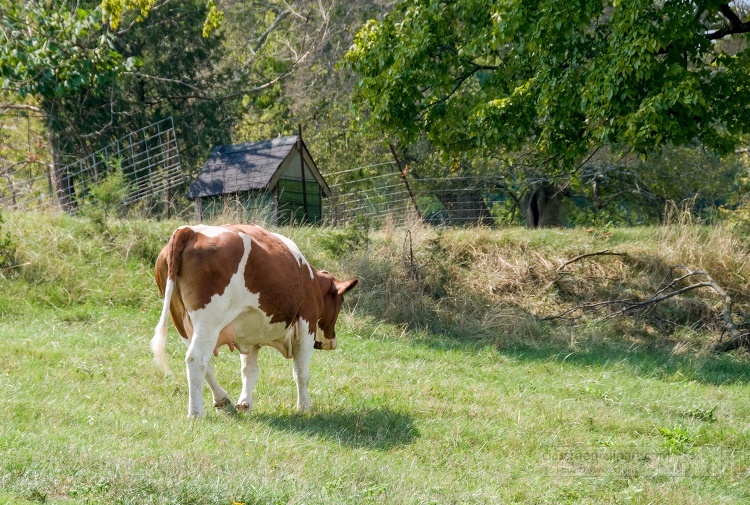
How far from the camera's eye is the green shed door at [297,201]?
22.4 meters

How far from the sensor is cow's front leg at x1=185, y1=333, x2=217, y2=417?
8.48 m

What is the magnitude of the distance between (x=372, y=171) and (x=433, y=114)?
50.2 ft

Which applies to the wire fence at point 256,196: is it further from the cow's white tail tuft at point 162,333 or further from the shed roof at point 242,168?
the cow's white tail tuft at point 162,333

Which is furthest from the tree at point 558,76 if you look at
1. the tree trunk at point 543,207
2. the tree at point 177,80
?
the tree trunk at point 543,207

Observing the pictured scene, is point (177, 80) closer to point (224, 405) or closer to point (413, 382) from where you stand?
point (413, 382)

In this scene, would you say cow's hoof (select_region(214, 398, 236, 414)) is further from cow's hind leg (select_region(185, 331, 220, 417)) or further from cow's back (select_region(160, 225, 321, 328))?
cow's back (select_region(160, 225, 321, 328))

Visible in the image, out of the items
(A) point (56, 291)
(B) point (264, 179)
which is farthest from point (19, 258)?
(B) point (264, 179)

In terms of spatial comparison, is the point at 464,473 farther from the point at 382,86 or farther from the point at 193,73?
the point at 193,73

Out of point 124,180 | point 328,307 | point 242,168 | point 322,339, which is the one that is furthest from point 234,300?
point 124,180

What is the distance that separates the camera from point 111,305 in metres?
15.9

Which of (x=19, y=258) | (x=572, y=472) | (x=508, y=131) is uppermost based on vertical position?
(x=508, y=131)

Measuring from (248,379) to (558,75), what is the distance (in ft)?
28.4

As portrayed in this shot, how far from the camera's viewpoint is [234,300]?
346 inches

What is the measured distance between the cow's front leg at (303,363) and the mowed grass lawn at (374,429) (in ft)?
0.58
